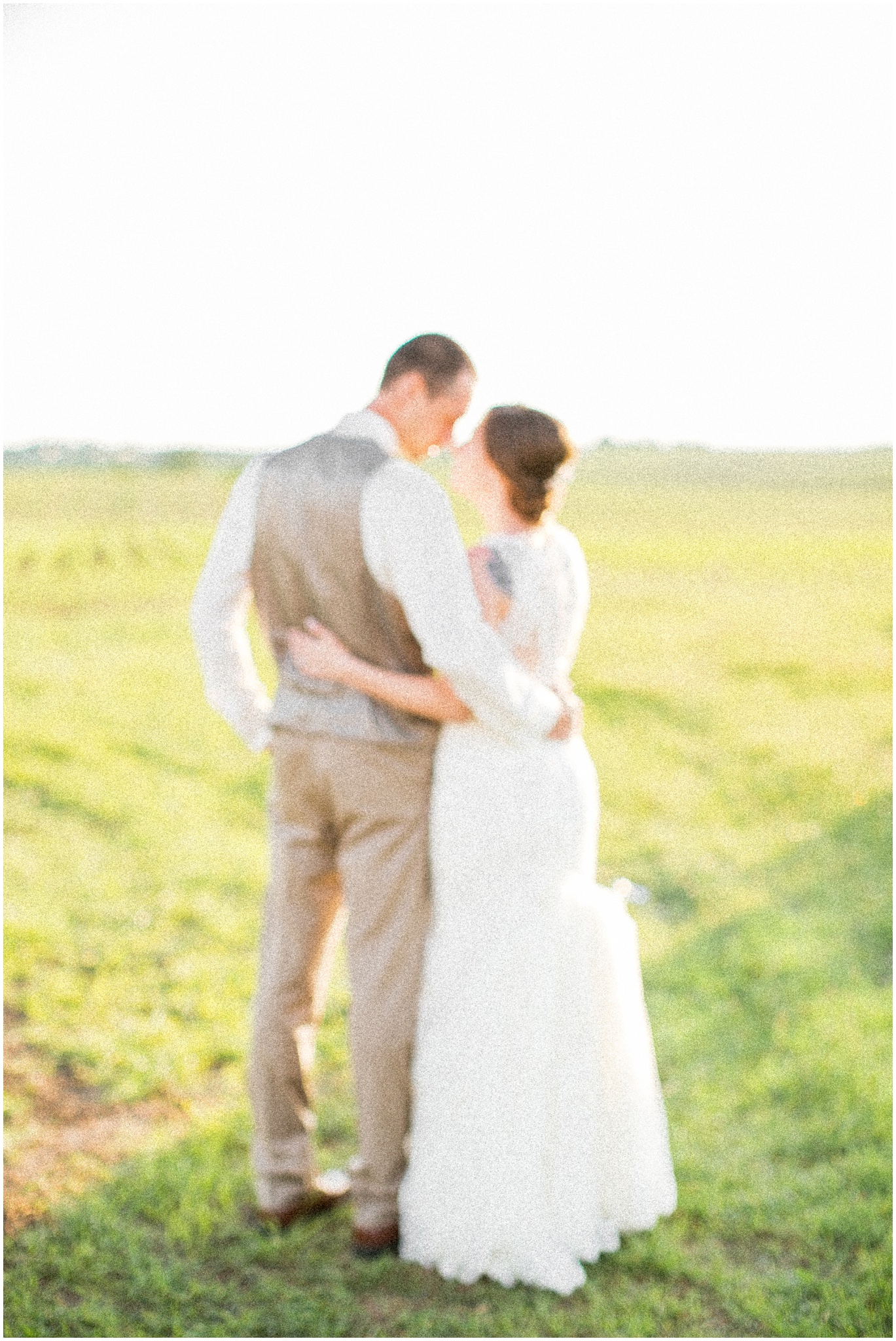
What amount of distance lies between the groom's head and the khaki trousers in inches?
32.8

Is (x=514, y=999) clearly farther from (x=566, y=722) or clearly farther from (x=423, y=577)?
(x=423, y=577)

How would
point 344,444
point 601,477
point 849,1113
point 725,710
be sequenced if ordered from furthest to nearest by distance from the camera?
point 601,477, point 725,710, point 849,1113, point 344,444

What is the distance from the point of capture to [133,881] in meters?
6.31

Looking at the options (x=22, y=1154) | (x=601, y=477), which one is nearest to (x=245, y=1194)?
(x=22, y=1154)

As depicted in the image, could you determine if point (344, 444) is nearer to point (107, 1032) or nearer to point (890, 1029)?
point (107, 1032)

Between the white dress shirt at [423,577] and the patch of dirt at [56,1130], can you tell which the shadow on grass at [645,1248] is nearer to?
the patch of dirt at [56,1130]

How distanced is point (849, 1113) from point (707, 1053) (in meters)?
0.71

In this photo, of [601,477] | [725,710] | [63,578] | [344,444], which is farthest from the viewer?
[601,477]

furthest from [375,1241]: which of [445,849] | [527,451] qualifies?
[527,451]

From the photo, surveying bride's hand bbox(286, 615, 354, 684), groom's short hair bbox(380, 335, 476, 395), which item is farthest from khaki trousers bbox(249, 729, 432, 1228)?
groom's short hair bbox(380, 335, 476, 395)

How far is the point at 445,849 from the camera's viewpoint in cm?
321

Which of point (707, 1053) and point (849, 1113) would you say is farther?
point (707, 1053)

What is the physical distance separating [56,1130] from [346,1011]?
1.42 meters

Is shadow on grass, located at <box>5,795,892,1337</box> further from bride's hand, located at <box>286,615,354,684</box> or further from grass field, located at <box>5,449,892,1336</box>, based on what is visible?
bride's hand, located at <box>286,615,354,684</box>
